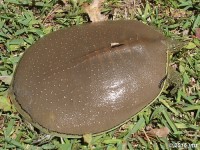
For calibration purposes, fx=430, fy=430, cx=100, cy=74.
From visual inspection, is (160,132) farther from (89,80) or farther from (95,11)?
(95,11)

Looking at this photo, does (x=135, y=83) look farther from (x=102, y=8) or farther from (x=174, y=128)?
(x=102, y=8)

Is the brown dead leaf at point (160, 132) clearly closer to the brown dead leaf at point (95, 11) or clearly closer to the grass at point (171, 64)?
the grass at point (171, 64)

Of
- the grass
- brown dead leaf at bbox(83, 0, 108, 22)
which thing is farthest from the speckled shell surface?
brown dead leaf at bbox(83, 0, 108, 22)

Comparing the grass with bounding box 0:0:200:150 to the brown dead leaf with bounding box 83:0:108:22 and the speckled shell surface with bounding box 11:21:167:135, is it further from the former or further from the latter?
the speckled shell surface with bounding box 11:21:167:135

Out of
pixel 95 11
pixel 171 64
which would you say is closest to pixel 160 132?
pixel 171 64

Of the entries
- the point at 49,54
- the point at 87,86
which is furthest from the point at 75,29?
the point at 87,86

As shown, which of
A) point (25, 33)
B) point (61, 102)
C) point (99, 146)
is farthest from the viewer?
point (25, 33)
